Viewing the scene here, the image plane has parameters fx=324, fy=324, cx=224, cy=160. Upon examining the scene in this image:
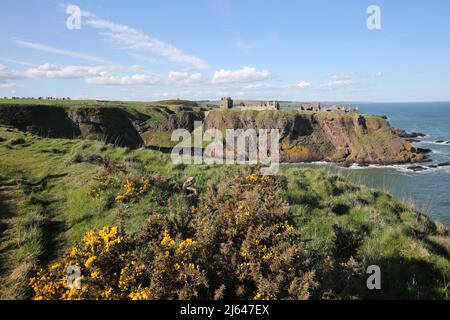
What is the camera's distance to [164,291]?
4910 millimetres

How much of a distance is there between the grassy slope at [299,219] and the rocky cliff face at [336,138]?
3320 inches

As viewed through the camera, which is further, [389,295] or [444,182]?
[444,182]

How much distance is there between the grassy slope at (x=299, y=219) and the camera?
23.3 ft

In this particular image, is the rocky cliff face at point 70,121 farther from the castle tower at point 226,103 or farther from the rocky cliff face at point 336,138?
the castle tower at point 226,103

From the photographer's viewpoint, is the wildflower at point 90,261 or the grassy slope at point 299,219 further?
the grassy slope at point 299,219

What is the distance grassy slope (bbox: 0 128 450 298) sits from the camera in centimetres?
710

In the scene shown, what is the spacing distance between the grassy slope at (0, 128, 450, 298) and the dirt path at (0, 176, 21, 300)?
47 millimetres

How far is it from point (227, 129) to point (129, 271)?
104m

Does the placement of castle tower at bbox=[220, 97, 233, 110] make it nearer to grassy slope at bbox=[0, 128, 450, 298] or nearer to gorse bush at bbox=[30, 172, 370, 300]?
grassy slope at bbox=[0, 128, 450, 298]

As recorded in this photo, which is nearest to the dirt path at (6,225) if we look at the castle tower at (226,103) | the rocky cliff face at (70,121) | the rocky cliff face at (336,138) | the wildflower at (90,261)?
the wildflower at (90,261)

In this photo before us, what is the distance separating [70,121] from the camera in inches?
2502
